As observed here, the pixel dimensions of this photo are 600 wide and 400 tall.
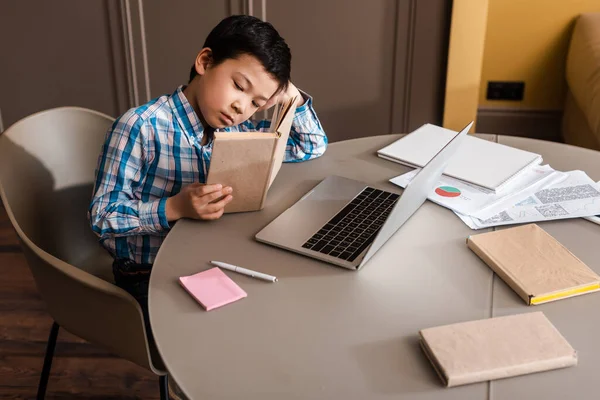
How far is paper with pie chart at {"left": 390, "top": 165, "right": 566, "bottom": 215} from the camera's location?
129 cm

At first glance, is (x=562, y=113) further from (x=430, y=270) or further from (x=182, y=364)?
(x=182, y=364)

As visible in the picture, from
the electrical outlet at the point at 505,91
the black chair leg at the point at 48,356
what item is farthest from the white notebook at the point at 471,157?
the electrical outlet at the point at 505,91

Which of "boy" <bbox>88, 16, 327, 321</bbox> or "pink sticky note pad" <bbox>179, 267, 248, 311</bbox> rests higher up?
"boy" <bbox>88, 16, 327, 321</bbox>

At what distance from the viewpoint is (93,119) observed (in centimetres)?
156

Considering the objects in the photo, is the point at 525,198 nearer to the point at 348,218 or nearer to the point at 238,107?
the point at 348,218

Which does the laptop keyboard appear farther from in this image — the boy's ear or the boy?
the boy's ear

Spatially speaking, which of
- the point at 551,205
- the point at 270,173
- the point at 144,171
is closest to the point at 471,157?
the point at 551,205

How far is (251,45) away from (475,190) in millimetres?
551

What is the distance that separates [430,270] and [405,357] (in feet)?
0.77

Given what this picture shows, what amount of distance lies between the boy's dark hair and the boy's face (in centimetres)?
1

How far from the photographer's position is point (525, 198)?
131 centimetres

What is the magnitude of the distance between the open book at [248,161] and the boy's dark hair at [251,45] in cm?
12

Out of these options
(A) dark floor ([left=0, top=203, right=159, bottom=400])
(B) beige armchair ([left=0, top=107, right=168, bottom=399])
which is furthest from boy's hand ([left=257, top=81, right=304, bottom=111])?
(A) dark floor ([left=0, top=203, right=159, bottom=400])

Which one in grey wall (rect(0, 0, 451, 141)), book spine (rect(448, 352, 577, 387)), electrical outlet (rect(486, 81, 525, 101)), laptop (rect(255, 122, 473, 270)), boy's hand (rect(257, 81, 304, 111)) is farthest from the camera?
electrical outlet (rect(486, 81, 525, 101))
